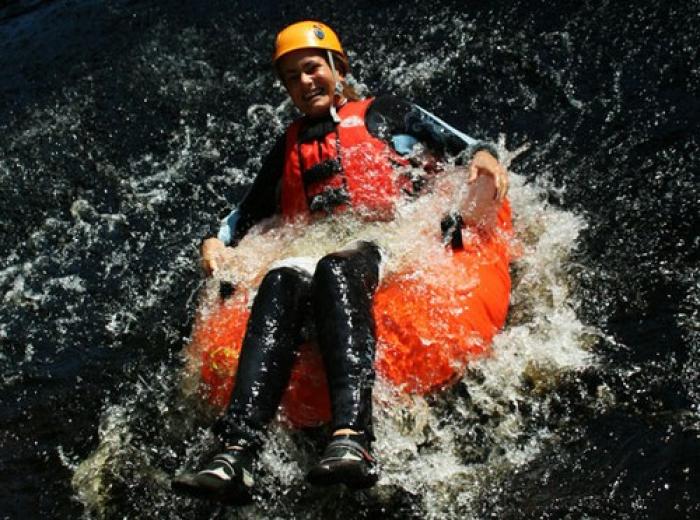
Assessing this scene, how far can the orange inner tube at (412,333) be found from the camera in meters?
3.58

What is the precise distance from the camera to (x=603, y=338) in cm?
397

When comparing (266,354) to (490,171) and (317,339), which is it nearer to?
(317,339)

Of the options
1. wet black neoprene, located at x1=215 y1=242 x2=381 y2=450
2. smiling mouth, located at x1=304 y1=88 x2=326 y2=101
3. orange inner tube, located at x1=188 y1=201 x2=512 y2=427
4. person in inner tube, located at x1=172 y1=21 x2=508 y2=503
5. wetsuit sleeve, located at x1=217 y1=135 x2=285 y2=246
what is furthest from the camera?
wetsuit sleeve, located at x1=217 y1=135 x2=285 y2=246

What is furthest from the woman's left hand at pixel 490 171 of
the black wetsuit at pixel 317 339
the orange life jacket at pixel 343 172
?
the black wetsuit at pixel 317 339

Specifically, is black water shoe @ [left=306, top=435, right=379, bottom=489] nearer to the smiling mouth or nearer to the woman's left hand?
the woman's left hand

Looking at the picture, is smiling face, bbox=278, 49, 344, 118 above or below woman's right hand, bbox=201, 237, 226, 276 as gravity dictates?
above

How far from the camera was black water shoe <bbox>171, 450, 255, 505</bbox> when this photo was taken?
300 centimetres

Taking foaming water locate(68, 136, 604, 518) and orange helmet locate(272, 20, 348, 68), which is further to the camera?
orange helmet locate(272, 20, 348, 68)

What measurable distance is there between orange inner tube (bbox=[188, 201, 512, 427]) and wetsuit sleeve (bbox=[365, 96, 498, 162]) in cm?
68

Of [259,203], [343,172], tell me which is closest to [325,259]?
[343,172]

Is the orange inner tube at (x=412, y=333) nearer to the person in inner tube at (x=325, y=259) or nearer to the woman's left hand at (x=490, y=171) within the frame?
the person in inner tube at (x=325, y=259)

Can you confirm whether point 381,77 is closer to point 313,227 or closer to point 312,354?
point 313,227

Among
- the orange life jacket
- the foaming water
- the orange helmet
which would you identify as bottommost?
the foaming water

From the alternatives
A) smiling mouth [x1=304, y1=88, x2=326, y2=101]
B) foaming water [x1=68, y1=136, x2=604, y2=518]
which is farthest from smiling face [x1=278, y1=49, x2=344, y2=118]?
foaming water [x1=68, y1=136, x2=604, y2=518]
